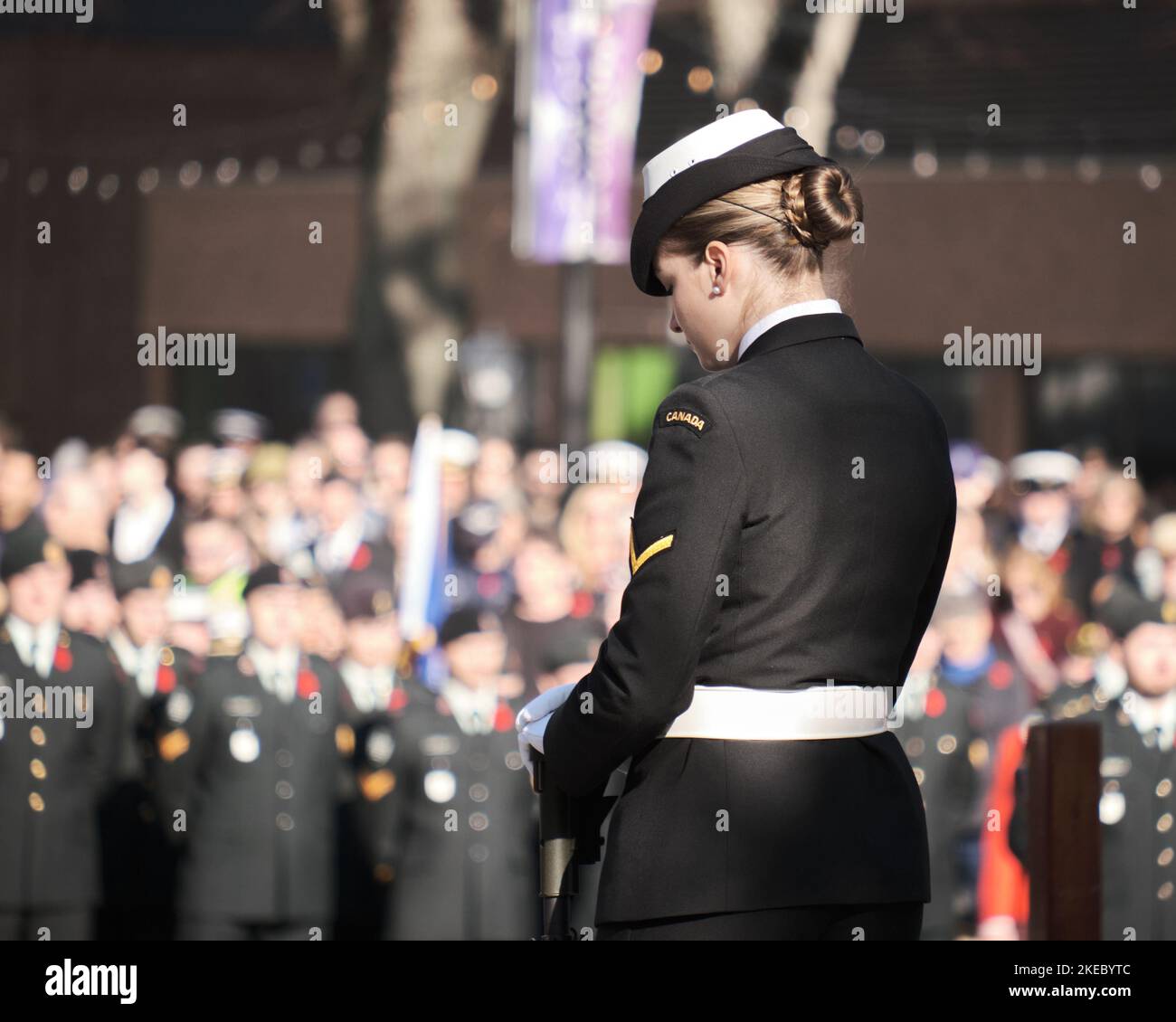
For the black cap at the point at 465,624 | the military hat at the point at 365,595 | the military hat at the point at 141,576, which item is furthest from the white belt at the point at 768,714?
the military hat at the point at 141,576

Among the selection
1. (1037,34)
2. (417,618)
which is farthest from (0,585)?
(1037,34)

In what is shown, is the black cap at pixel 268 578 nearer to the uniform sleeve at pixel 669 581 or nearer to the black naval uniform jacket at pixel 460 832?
the black naval uniform jacket at pixel 460 832

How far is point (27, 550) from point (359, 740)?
150 centimetres

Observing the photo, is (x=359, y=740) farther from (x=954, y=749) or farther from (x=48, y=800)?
(x=954, y=749)

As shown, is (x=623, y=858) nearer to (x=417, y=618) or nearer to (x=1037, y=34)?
(x=417, y=618)

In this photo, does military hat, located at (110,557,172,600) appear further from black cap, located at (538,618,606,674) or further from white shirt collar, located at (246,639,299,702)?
black cap, located at (538,618,606,674)

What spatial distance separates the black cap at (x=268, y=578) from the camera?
618 centimetres

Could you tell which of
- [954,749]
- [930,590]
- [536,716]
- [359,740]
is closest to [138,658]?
[359,740]

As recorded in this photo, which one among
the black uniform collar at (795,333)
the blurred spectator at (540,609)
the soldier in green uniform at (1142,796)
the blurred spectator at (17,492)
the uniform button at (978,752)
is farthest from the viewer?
the blurred spectator at (17,492)

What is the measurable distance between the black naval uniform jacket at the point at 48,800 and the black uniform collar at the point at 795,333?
427cm

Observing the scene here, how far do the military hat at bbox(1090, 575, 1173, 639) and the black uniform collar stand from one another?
415 cm

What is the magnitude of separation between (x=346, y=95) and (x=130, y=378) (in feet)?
12.4

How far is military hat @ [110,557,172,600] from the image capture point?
6867mm

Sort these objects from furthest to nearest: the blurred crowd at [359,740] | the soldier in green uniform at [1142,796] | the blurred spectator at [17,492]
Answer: the blurred spectator at [17,492] → the blurred crowd at [359,740] → the soldier in green uniform at [1142,796]
